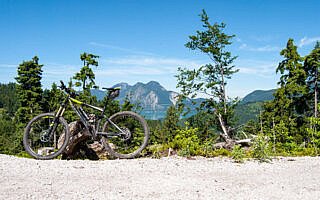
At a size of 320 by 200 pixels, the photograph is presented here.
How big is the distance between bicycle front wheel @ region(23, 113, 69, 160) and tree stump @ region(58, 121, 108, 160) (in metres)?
0.25

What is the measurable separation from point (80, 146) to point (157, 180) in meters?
3.93

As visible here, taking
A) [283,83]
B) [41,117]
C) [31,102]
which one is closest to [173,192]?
[41,117]

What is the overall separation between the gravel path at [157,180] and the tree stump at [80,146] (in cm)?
130

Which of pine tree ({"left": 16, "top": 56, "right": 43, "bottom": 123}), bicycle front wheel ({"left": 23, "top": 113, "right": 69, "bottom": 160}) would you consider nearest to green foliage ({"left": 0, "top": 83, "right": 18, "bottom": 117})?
pine tree ({"left": 16, "top": 56, "right": 43, "bottom": 123})

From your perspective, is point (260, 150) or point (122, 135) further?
point (260, 150)

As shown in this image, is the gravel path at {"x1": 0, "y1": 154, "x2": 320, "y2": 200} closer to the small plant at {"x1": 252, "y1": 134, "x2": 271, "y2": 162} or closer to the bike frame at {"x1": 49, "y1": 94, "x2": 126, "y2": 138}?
the small plant at {"x1": 252, "y1": 134, "x2": 271, "y2": 162}

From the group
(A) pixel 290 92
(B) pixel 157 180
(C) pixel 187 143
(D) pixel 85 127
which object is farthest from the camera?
(A) pixel 290 92

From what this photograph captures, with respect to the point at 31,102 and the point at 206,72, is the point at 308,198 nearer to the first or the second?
the point at 206,72

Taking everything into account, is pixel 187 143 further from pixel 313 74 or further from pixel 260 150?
pixel 313 74

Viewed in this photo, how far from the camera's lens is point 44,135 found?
23.5 feet

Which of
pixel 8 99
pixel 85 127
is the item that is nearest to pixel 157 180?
pixel 85 127

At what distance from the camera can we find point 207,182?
5094 millimetres

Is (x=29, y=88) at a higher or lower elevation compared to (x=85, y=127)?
higher

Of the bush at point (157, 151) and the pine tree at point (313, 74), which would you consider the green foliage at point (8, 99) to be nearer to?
the pine tree at point (313, 74)
